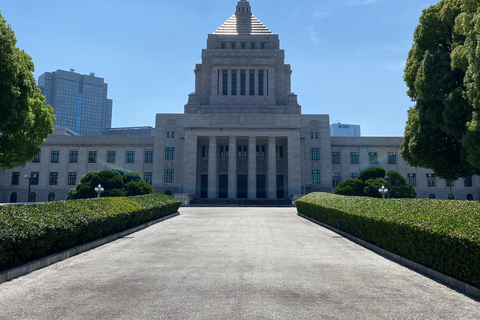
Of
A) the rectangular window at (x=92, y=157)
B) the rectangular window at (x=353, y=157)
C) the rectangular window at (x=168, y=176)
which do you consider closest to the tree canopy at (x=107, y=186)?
the rectangular window at (x=168, y=176)

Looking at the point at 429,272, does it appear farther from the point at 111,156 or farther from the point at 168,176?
the point at 111,156

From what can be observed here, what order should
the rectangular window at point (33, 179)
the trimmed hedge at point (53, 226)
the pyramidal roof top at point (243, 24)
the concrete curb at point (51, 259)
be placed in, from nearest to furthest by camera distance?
the concrete curb at point (51, 259), the trimmed hedge at point (53, 226), the rectangular window at point (33, 179), the pyramidal roof top at point (243, 24)

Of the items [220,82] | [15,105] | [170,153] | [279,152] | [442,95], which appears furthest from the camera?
[220,82]

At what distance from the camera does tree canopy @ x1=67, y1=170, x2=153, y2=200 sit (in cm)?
3522

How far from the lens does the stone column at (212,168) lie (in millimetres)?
48156

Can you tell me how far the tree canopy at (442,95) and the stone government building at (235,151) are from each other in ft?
92.6

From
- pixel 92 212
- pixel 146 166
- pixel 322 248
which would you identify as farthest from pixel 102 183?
pixel 322 248

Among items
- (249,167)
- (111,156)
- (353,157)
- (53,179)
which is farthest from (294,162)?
(53,179)

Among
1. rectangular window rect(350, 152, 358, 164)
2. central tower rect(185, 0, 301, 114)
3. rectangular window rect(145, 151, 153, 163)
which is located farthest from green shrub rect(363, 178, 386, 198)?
rectangular window rect(145, 151, 153, 163)

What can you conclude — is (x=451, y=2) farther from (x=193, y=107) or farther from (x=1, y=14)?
(x=193, y=107)

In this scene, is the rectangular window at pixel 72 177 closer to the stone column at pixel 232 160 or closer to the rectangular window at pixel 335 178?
the stone column at pixel 232 160

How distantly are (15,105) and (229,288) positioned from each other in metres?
19.4

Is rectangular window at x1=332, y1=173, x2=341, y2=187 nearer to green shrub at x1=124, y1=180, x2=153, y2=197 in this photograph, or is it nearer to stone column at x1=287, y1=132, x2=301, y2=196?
stone column at x1=287, y1=132, x2=301, y2=196

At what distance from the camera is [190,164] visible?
4919 cm
